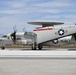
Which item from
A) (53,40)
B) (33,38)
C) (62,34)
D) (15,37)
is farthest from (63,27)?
(15,37)

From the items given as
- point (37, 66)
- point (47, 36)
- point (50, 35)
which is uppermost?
point (50, 35)

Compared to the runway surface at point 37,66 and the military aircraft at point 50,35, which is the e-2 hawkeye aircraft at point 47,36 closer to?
the military aircraft at point 50,35

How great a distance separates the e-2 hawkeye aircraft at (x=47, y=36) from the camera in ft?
129

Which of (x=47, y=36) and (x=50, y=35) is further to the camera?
(x=47, y=36)

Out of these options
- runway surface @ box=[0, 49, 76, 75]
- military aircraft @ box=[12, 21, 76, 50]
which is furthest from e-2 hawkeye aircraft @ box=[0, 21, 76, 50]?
runway surface @ box=[0, 49, 76, 75]

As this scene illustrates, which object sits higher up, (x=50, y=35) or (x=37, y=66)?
(x=50, y=35)

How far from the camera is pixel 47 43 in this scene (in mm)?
44688

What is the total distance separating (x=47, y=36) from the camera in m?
41.3

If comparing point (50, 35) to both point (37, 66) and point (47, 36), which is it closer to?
point (47, 36)

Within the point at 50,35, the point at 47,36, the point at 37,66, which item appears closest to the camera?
the point at 37,66

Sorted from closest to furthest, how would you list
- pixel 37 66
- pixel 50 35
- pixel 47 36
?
pixel 37 66 → pixel 50 35 → pixel 47 36

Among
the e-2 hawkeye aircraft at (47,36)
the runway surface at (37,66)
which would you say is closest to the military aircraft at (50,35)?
the e-2 hawkeye aircraft at (47,36)

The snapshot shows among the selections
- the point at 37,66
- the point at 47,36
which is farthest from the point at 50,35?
the point at 37,66

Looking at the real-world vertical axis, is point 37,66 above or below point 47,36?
below
